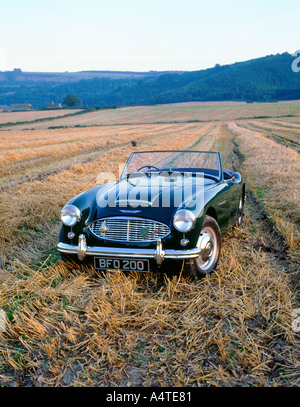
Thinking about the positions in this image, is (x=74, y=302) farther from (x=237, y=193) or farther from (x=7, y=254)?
(x=237, y=193)

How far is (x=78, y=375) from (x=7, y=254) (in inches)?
106

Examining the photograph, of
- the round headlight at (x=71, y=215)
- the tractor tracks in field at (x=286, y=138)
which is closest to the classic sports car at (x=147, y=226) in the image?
the round headlight at (x=71, y=215)

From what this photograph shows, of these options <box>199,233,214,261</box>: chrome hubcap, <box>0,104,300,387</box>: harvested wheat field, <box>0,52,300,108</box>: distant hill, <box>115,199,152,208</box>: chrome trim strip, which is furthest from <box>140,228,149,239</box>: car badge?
<box>0,52,300,108</box>: distant hill

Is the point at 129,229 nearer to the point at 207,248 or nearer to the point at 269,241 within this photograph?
the point at 207,248

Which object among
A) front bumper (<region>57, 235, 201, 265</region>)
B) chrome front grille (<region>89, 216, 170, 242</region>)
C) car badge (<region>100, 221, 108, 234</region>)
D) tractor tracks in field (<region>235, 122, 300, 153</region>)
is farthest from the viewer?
tractor tracks in field (<region>235, 122, 300, 153</region>)

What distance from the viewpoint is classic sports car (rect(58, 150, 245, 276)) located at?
319 centimetres

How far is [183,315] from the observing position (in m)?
2.90

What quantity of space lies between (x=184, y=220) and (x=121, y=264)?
72cm

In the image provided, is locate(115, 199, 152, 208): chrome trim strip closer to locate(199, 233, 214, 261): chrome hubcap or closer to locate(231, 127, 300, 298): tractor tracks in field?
locate(199, 233, 214, 261): chrome hubcap

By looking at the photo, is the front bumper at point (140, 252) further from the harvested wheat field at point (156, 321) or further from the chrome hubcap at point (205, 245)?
the harvested wheat field at point (156, 321)

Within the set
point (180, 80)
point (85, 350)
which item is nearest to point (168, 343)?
A: point (85, 350)

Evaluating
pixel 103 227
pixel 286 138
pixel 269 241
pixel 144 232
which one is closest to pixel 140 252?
pixel 144 232

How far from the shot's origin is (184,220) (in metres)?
3.21

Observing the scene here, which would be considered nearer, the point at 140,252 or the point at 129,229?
the point at 140,252
